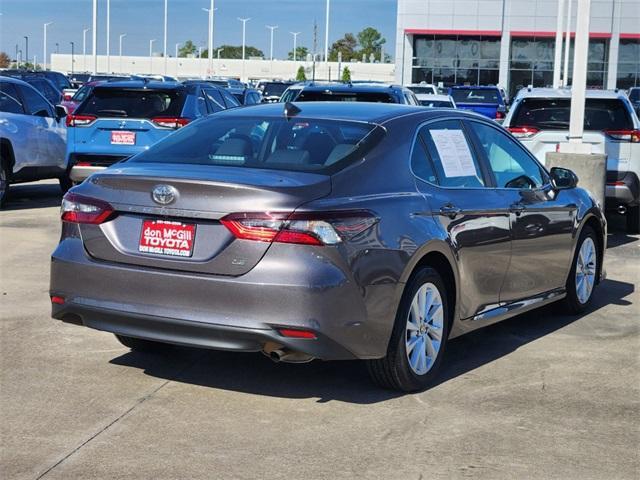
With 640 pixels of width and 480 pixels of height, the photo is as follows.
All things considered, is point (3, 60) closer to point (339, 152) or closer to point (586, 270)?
point (586, 270)

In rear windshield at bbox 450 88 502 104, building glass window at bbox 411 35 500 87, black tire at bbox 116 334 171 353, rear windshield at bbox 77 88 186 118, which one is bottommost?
black tire at bbox 116 334 171 353

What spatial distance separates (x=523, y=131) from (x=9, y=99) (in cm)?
704

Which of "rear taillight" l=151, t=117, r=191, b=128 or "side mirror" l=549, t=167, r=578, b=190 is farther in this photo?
"rear taillight" l=151, t=117, r=191, b=128

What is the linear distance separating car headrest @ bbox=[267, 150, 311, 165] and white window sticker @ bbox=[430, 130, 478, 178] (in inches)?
37.4

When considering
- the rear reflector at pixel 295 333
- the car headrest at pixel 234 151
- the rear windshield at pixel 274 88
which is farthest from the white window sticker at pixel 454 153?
the rear windshield at pixel 274 88

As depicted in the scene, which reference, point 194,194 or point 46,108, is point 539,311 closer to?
point 194,194

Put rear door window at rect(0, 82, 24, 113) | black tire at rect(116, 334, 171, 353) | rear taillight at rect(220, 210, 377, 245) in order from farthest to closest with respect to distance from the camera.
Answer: rear door window at rect(0, 82, 24, 113) < black tire at rect(116, 334, 171, 353) < rear taillight at rect(220, 210, 377, 245)

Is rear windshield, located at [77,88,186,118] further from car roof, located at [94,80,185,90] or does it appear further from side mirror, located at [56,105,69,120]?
side mirror, located at [56,105,69,120]

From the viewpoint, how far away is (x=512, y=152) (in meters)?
7.56

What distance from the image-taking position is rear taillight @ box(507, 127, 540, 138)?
13508 mm

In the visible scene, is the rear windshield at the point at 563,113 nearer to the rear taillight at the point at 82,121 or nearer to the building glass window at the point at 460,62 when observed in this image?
the rear taillight at the point at 82,121

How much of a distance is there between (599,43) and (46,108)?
54434 mm

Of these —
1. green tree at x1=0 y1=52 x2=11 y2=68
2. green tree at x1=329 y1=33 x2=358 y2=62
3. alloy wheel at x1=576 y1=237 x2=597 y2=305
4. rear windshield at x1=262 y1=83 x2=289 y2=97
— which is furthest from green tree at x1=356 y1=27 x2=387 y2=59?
alloy wheel at x1=576 y1=237 x2=597 y2=305

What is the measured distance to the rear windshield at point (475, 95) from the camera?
112ft
